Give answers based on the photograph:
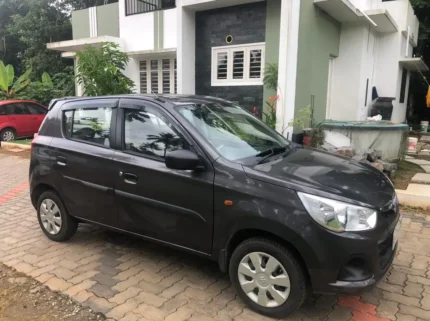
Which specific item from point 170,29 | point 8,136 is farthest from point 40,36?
point 170,29

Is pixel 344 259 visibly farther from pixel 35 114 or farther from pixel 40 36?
pixel 40 36

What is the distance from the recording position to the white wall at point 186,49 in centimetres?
1010

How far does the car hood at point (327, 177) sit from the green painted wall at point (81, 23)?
1382 centimetres

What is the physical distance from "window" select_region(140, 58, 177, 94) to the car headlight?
9894 millimetres

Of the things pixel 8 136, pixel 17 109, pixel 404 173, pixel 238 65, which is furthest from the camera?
pixel 17 109

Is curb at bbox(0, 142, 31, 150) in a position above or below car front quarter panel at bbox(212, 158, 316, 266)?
below

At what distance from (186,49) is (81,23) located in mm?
7094

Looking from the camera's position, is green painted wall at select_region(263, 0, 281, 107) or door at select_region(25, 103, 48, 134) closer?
green painted wall at select_region(263, 0, 281, 107)

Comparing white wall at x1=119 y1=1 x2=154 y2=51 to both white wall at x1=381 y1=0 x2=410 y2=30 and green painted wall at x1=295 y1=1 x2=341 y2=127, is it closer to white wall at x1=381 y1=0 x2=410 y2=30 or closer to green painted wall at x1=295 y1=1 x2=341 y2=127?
green painted wall at x1=295 y1=1 x2=341 y2=127

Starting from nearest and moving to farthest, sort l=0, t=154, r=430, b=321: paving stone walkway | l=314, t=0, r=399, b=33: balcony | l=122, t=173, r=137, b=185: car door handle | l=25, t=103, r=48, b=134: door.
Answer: l=0, t=154, r=430, b=321: paving stone walkway
l=122, t=173, r=137, b=185: car door handle
l=314, t=0, r=399, b=33: balcony
l=25, t=103, r=48, b=134: door

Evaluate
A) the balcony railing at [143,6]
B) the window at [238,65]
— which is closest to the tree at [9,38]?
the balcony railing at [143,6]

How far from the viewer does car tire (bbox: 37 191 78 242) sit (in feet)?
14.8


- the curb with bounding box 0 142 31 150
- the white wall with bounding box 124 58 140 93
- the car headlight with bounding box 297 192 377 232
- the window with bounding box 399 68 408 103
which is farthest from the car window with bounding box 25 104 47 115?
the window with bounding box 399 68 408 103

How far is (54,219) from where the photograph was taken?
460 centimetres
